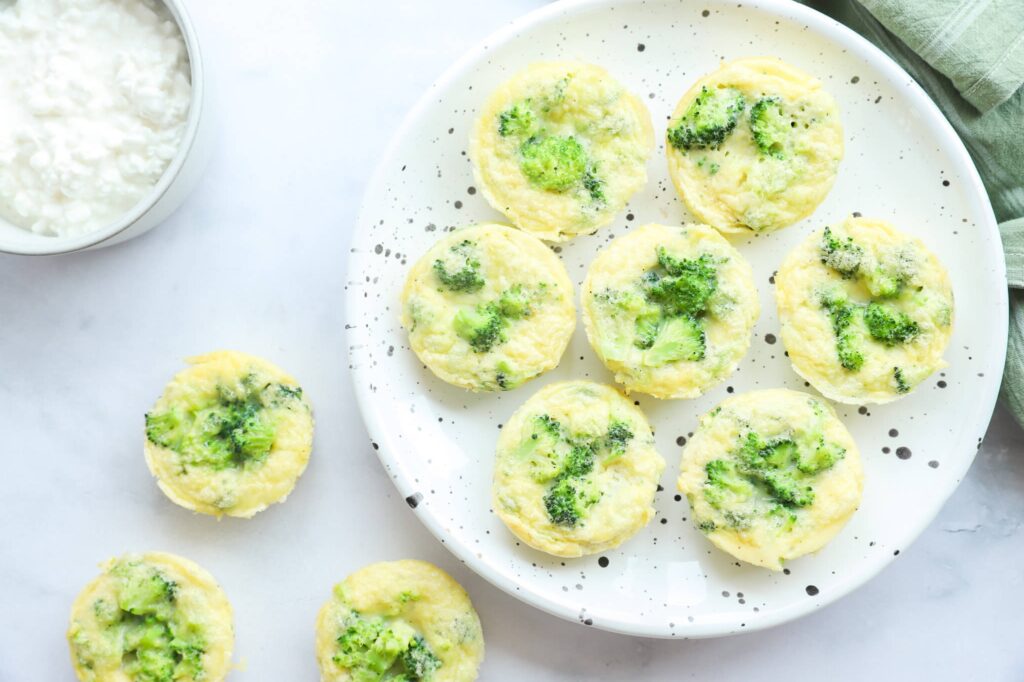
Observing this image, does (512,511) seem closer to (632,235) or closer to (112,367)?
(632,235)

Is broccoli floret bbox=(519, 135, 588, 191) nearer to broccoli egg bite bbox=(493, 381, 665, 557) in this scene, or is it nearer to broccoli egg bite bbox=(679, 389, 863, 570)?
broccoli egg bite bbox=(493, 381, 665, 557)

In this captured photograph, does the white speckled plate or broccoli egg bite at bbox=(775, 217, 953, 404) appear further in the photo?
the white speckled plate

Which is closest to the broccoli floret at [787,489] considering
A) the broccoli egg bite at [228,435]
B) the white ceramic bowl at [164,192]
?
the broccoli egg bite at [228,435]

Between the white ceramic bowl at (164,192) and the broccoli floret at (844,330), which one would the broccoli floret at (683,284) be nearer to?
the broccoli floret at (844,330)

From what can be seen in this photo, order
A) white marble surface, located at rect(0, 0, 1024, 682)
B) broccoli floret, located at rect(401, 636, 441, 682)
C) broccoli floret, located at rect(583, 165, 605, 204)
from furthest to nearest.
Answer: white marble surface, located at rect(0, 0, 1024, 682) < broccoli floret, located at rect(401, 636, 441, 682) < broccoli floret, located at rect(583, 165, 605, 204)

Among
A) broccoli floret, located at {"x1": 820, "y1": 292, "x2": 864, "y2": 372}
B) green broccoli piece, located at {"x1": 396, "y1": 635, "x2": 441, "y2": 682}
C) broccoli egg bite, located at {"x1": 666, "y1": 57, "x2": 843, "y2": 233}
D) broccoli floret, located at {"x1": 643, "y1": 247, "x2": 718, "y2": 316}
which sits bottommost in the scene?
green broccoli piece, located at {"x1": 396, "y1": 635, "x2": 441, "y2": 682}

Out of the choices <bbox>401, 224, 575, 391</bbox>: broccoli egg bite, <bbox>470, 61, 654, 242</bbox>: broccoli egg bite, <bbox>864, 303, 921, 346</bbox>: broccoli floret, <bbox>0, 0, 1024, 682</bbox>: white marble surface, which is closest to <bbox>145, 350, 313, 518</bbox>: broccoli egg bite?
<bbox>0, 0, 1024, 682</bbox>: white marble surface
